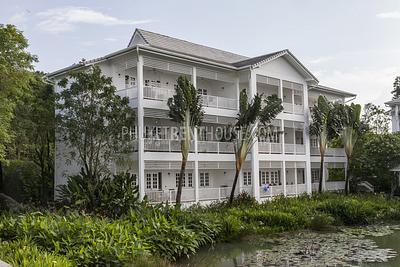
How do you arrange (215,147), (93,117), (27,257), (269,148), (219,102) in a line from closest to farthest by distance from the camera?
Result: 1. (27,257)
2. (93,117)
3. (215,147)
4. (219,102)
5. (269,148)

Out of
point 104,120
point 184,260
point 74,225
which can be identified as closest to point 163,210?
point 184,260

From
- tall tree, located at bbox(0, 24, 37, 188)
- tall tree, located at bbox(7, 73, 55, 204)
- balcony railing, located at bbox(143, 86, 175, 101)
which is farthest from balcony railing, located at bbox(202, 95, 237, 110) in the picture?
tall tree, located at bbox(0, 24, 37, 188)

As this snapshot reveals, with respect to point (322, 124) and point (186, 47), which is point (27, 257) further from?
point (322, 124)

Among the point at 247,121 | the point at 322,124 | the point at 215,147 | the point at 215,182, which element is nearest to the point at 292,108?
the point at 322,124

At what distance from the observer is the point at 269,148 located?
28.1 meters

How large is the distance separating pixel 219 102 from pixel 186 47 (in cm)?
486

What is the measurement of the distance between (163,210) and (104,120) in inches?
248

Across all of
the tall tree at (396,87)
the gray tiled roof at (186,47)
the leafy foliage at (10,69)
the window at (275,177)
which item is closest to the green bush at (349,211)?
the window at (275,177)

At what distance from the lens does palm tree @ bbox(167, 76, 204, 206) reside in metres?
21.2

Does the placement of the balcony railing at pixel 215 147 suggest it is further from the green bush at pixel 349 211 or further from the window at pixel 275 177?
the window at pixel 275 177

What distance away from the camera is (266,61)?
27.8 m

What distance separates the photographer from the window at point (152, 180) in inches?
971

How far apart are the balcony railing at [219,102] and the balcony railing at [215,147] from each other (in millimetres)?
2065

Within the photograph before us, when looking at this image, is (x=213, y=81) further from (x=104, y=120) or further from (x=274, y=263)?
(x=274, y=263)
